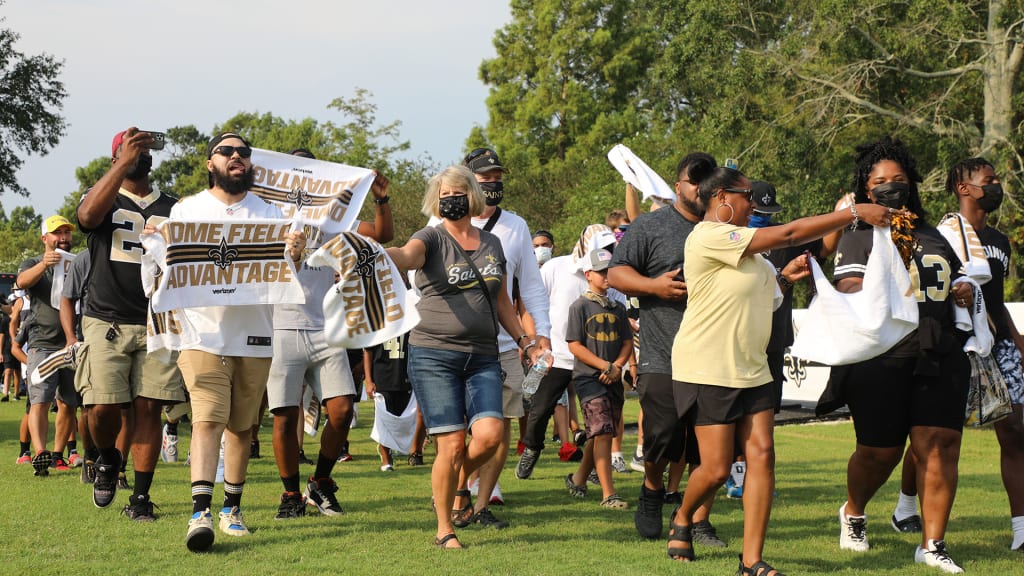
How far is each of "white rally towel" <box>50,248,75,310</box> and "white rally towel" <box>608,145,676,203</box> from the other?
4783 mm

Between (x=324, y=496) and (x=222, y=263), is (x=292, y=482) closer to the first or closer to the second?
(x=324, y=496)

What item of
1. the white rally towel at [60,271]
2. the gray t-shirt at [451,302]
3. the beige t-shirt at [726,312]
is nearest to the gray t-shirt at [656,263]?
the beige t-shirt at [726,312]

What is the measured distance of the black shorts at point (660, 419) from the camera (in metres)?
6.61

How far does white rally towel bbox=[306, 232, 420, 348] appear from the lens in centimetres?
614

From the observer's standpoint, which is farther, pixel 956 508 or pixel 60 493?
pixel 60 493

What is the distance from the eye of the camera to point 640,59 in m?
54.0

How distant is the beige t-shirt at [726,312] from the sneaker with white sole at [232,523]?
2.99 meters

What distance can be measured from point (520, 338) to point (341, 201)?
1409 mm

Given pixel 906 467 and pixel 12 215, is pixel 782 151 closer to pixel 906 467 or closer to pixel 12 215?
pixel 906 467

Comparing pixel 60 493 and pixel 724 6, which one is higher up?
pixel 724 6

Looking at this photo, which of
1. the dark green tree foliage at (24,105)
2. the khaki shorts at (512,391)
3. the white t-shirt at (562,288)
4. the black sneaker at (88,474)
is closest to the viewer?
the khaki shorts at (512,391)

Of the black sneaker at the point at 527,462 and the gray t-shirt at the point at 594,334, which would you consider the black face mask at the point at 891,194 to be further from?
the black sneaker at the point at 527,462

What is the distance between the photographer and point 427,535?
6.97m

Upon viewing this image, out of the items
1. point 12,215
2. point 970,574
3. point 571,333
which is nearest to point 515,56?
point 571,333
